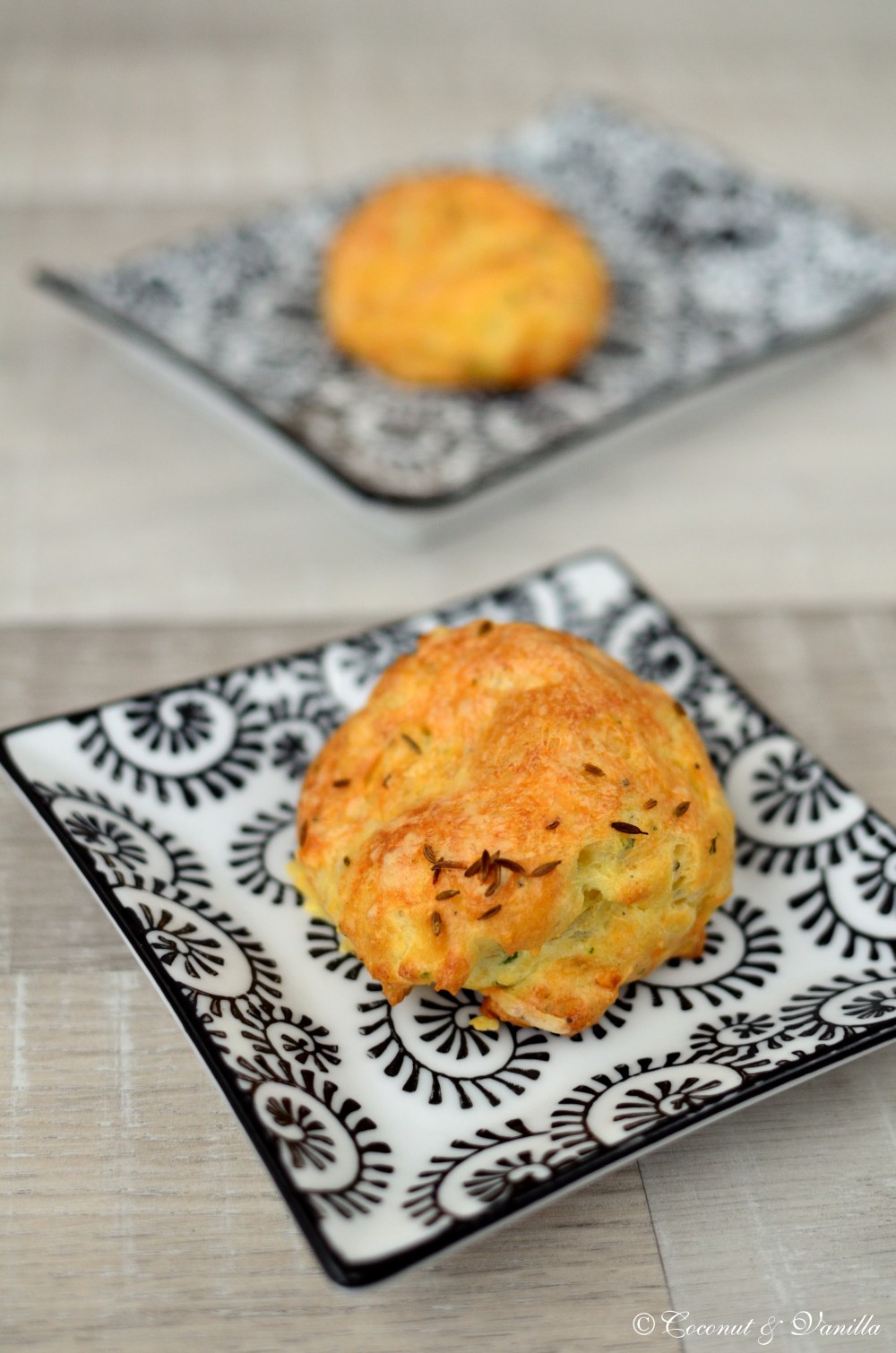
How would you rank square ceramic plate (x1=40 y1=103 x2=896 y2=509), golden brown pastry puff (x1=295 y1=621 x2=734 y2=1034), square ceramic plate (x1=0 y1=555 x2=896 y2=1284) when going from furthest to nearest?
square ceramic plate (x1=40 y1=103 x2=896 y2=509), golden brown pastry puff (x1=295 y1=621 x2=734 y2=1034), square ceramic plate (x1=0 y1=555 x2=896 y2=1284)

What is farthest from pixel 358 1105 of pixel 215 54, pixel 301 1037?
pixel 215 54

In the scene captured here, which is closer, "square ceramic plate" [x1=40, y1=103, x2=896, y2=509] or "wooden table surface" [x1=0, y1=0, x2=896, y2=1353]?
"wooden table surface" [x1=0, y1=0, x2=896, y2=1353]

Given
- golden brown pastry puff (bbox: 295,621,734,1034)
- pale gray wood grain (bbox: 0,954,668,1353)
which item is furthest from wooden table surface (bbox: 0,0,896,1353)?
golden brown pastry puff (bbox: 295,621,734,1034)

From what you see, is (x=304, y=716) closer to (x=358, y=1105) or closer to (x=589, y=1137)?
(x=358, y=1105)

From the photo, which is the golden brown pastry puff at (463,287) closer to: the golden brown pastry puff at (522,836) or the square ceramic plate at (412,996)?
the square ceramic plate at (412,996)

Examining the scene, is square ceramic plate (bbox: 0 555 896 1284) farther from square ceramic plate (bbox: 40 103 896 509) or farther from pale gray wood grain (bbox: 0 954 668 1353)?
square ceramic plate (bbox: 40 103 896 509)

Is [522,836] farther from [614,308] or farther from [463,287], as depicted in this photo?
[614,308]
